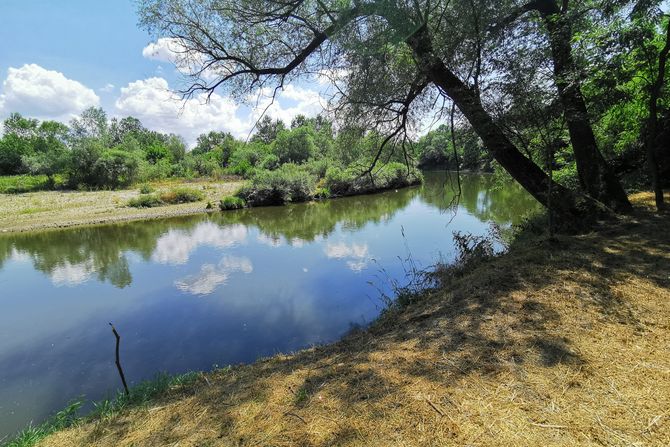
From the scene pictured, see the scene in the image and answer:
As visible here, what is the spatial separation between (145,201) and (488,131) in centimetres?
2443

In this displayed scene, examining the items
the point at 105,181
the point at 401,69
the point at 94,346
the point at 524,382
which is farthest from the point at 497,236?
the point at 105,181

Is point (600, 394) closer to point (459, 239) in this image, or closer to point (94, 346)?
point (459, 239)

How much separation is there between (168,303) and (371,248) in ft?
20.2

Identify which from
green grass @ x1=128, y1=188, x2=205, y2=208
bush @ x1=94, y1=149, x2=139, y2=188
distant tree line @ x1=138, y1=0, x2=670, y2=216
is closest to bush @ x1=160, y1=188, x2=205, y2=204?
green grass @ x1=128, y1=188, x2=205, y2=208

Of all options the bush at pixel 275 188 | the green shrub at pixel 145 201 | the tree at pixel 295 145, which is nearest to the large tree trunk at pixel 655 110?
the bush at pixel 275 188

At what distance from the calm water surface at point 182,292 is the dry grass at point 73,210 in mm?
2733

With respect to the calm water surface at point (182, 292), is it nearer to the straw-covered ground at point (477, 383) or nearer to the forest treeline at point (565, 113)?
the forest treeline at point (565, 113)

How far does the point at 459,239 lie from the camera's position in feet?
23.4

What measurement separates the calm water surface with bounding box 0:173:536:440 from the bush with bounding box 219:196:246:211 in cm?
579

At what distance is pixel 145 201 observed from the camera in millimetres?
24703

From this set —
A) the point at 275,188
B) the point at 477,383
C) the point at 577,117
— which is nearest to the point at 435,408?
the point at 477,383

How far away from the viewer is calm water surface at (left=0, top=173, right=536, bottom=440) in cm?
568

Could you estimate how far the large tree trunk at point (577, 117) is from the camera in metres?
5.45

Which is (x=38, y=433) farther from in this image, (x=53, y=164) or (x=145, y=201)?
(x=53, y=164)
